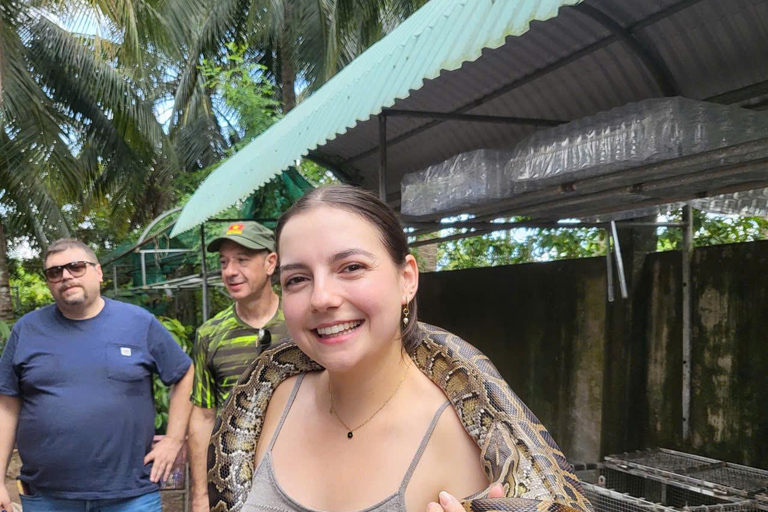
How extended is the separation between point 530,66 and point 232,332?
2.64m

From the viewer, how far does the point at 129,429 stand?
408 cm

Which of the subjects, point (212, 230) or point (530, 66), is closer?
point (530, 66)

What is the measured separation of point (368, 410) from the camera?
174 centimetres

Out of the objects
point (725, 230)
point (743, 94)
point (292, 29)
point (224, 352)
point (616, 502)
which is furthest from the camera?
point (292, 29)

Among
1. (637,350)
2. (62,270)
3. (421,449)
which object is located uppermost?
(62,270)

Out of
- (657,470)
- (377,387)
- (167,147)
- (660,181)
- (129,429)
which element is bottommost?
(657,470)

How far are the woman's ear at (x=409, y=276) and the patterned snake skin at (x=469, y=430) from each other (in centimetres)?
30

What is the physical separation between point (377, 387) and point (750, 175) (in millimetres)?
2864

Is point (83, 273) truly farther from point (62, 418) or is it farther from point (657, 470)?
point (657, 470)

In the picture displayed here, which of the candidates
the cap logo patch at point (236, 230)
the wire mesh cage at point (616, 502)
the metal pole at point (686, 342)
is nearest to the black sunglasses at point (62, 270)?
the cap logo patch at point (236, 230)

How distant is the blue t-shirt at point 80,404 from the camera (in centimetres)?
396

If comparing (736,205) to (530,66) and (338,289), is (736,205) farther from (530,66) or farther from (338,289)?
(338,289)

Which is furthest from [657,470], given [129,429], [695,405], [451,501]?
[451,501]

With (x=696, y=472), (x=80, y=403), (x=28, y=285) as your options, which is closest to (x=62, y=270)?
Result: (x=80, y=403)
